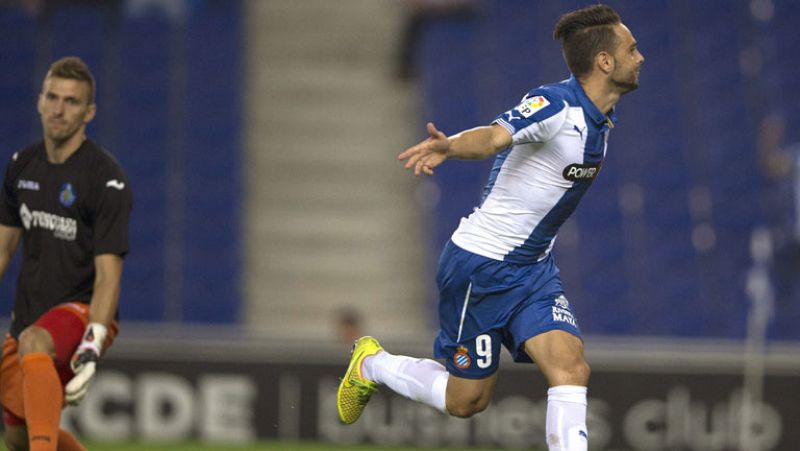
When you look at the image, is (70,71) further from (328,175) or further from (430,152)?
(328,175)

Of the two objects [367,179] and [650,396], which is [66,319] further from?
[367,179]

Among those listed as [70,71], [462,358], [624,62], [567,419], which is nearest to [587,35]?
[624,62]

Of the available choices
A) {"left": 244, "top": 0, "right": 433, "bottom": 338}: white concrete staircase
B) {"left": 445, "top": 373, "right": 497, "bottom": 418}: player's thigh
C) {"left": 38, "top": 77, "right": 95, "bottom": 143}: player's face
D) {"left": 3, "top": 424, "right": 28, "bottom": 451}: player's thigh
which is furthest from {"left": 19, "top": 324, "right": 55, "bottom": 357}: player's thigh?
{"left": 244, "top": 0, "right": 433, "bottom": 338}: white concrete staircase

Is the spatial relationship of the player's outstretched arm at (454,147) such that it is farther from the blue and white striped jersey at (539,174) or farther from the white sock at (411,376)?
the white sock at (411,376)

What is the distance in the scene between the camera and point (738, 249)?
1347cm

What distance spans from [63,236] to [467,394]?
2.09 metres

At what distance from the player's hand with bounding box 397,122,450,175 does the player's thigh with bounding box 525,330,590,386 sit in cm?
105

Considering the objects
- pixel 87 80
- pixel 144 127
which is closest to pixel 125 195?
pixel 87 80

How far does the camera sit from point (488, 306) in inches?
234

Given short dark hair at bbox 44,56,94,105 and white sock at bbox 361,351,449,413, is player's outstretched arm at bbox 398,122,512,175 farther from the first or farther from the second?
short dark hair at bbox 44,56,94,105

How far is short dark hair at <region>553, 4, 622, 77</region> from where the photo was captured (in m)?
5.84

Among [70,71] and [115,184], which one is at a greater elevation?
[70,71]

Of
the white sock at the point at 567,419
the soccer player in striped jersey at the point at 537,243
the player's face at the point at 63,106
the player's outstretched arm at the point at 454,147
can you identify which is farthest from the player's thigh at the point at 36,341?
the white sock at the point at 567,419

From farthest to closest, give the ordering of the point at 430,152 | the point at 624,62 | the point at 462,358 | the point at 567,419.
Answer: the point at 462,358, the point at 624,62, the point at 567,419, the point at 430,152
